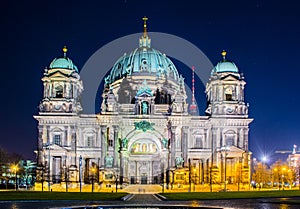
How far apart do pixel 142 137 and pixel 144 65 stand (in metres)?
22.1

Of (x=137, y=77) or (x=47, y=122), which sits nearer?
(x=47, y=122)

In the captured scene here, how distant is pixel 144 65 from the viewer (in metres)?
122

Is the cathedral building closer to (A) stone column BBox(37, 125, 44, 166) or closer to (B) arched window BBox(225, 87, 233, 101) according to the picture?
(B) arched window BBox(225, 87, 233, 101)

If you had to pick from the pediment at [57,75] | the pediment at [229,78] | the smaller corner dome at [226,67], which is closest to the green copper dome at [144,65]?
the smaller corner dome at [226,67]

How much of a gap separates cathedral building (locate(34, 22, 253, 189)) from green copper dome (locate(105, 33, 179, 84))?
649 inches

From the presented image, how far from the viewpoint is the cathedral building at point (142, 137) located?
100m

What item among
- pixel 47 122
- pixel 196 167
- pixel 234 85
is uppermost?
pixel 234 85

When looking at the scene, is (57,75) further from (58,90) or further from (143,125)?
(143,125)

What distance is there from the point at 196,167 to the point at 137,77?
85.8 feet

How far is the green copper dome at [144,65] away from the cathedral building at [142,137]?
16.5m

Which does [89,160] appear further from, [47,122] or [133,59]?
[133,59]

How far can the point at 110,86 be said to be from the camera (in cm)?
12206

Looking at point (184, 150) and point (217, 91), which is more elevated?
point (217, 91)

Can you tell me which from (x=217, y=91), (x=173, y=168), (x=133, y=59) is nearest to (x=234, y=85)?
(x=217, y=91)
